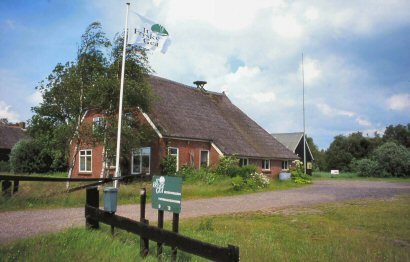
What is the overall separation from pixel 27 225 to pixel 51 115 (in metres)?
15.1

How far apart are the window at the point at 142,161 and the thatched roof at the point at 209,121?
1932mm

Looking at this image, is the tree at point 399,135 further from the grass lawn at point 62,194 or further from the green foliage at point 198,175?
the green foliage at point 198,175

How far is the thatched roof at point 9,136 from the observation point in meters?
50.4

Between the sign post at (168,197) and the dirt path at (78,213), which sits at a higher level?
the sign post at (168,197)

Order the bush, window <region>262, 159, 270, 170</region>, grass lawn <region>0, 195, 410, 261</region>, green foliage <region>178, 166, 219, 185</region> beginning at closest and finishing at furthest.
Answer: grass lawn <region>0, 195, 410, 261</region>, green foliage <region>178, 166, 219, 185</region>, window <region>262, 159, 270, 170</region>, the bush

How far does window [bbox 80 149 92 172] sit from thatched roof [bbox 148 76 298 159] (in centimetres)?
685

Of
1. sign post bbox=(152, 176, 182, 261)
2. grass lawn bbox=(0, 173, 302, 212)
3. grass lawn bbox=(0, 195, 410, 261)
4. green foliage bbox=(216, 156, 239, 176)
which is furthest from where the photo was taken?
green foliage bbox=(216, 156, 239, 176)

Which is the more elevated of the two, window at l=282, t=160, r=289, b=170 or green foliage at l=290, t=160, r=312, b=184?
window at l=282, t=160, r=289, b=170

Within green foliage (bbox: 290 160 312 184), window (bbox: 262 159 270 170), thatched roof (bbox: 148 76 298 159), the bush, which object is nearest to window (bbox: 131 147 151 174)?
thatched roof (bbox: 148 76 298 159)

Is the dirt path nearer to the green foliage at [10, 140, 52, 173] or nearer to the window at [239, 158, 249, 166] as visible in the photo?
the window at [239, 158, 249, 166]

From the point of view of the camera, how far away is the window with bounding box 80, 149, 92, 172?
1293 inches

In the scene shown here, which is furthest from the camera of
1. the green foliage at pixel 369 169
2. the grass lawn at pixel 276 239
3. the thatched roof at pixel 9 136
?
the green foliage at pixel 369 169

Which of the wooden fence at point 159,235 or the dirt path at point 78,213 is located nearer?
the wooden fence at point 159,235

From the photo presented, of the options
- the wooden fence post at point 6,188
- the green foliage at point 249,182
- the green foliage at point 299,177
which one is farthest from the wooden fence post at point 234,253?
the green foliage at point 299,177
